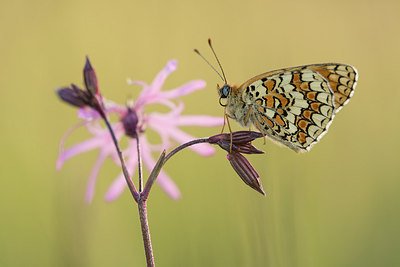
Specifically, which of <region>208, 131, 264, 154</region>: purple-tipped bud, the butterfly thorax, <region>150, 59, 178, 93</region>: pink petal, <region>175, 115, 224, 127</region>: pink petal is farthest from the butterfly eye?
<region>208, 131, 264, 154</region>: purple-tipped bud

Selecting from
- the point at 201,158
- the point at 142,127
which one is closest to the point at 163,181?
the point at 142,127

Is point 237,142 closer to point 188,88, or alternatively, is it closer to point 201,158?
point 188,88

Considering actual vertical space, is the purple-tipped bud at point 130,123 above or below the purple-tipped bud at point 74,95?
below

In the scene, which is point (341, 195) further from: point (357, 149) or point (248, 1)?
point (248, 1)

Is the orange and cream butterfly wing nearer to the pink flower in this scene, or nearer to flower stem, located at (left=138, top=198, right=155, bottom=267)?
the pink flower

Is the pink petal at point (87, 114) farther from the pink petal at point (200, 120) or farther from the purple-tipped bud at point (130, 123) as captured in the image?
the pink petal at point (200, 120)

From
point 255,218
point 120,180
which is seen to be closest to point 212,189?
point 120,180

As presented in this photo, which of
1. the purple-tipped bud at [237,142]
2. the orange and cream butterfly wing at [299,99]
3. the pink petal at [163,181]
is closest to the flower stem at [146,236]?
the purple-tipped bud at [237,142]
